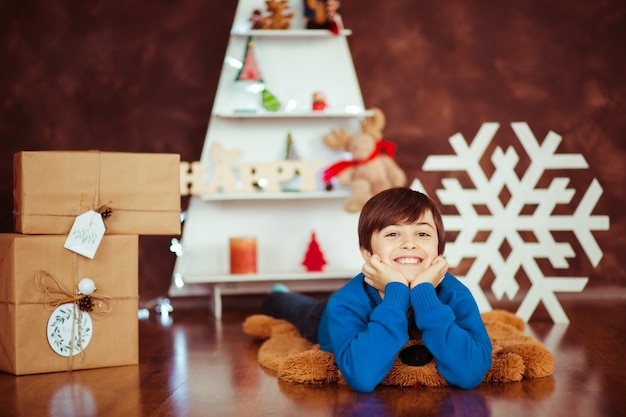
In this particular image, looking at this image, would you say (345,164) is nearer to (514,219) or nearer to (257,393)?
(514,219)

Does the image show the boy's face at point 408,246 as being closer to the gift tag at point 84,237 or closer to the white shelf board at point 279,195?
the gift tag at point 84,237

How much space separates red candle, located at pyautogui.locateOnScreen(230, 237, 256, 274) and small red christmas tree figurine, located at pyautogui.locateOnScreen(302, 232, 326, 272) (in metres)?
0.23

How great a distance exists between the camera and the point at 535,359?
1995 millimetres

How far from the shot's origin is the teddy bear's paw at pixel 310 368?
1932mm

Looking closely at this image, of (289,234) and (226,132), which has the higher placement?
(226,132)

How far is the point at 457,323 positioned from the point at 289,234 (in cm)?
172

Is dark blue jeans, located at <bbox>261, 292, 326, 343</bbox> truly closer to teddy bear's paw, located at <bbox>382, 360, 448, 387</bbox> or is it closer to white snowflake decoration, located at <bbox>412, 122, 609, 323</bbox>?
teddy bear's paw, located at <bbox>382, 360, 448, 387</bbox>

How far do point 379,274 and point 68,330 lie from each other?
85cm

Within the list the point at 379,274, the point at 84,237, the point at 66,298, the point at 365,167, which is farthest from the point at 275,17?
the point at 379,274

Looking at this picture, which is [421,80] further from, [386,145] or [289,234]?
[289,234]

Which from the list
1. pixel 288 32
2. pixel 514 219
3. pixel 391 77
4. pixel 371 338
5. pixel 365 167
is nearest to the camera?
pixel 371 338

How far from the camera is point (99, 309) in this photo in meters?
2.12

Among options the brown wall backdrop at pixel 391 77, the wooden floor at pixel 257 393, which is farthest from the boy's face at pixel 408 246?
the brown wall backdrop at pixel 391 77

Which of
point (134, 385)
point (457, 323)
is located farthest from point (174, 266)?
point (457, 323)
